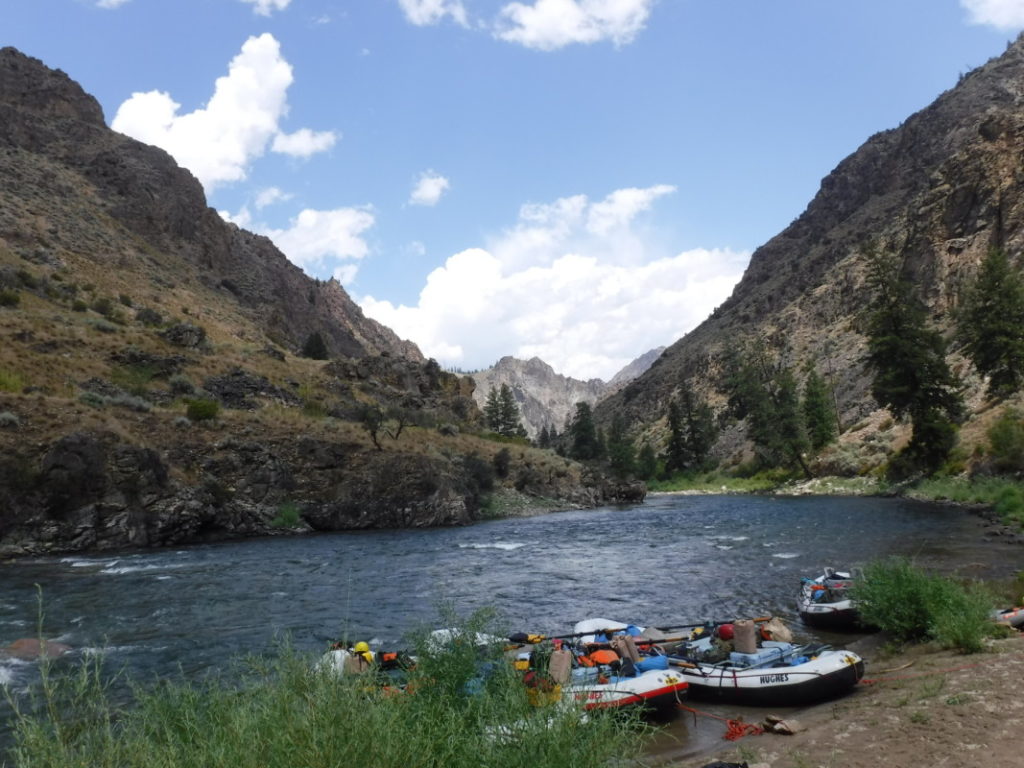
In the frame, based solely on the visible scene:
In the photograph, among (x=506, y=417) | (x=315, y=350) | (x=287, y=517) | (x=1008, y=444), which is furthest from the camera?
(x=506, y=417)

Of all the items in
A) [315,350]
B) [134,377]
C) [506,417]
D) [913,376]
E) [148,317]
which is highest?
[315,350]

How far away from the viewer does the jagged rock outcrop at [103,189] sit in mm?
71562

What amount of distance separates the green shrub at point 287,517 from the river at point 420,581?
9.16ft

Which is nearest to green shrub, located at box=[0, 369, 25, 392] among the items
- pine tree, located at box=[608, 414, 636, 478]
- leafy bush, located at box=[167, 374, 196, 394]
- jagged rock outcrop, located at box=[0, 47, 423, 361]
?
leafy bush, located at box=[167, 374, 196, 394]

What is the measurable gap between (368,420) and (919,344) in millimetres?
38685

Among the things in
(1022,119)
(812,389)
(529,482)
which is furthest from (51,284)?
(1022,119)

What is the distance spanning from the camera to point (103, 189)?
8162 cm

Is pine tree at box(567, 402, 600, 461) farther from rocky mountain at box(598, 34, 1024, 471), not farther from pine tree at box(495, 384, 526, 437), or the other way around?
rocky mountain at box(598, 34, 1024, 471)

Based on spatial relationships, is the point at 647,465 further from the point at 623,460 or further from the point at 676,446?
the point at 623,460

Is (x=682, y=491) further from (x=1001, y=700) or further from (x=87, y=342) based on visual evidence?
(x=1001, y=700)

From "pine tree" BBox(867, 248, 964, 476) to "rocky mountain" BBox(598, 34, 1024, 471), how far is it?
8.79 ft

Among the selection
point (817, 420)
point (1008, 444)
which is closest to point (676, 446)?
point (817, 420)

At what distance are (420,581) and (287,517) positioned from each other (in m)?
18.5

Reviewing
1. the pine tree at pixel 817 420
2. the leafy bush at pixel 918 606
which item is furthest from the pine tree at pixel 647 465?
the leafy bush at pixel 918 606
